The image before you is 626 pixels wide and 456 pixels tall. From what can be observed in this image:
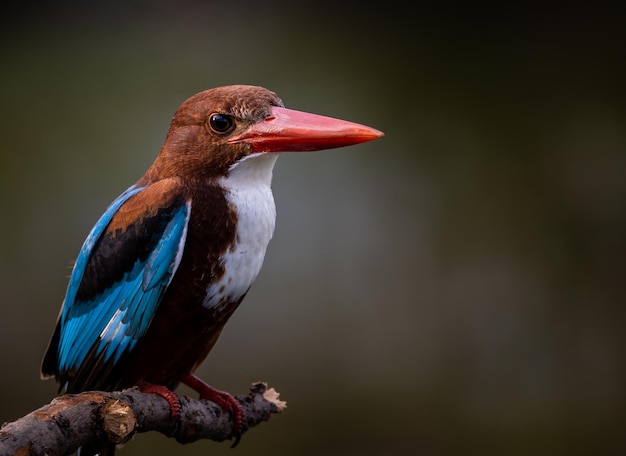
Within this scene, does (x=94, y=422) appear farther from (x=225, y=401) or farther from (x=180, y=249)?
(x=225, y=401)

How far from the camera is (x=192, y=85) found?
11.1 feet

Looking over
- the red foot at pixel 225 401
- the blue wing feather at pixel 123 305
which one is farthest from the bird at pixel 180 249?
the red foot at pixel 225 401

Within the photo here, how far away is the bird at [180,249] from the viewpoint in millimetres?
1411

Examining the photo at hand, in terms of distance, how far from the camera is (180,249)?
1.41 m

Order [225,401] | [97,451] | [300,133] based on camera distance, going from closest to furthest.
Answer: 1. [300,133]
2. [97,451]
3. [225,401]

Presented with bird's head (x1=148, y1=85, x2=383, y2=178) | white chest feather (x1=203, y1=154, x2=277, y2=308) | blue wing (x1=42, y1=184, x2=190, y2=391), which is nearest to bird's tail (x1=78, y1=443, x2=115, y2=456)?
blue wing (x1=42, y1=184, x2=190, y2=391)

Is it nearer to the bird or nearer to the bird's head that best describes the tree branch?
the bird

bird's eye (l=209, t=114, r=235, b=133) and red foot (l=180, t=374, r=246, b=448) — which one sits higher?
bird's eye (l=209, t=114, r=235, b=133)

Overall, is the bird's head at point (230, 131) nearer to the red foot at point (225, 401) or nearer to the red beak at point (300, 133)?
the red beak at point (300, 133)

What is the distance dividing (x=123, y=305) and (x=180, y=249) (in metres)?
0.14

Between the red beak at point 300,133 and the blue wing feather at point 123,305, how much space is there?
170 millimetres

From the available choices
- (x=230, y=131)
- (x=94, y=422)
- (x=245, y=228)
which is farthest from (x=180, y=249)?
(x=94, y=422)

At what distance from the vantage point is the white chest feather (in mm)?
1438

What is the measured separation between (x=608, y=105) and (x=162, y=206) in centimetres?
270
